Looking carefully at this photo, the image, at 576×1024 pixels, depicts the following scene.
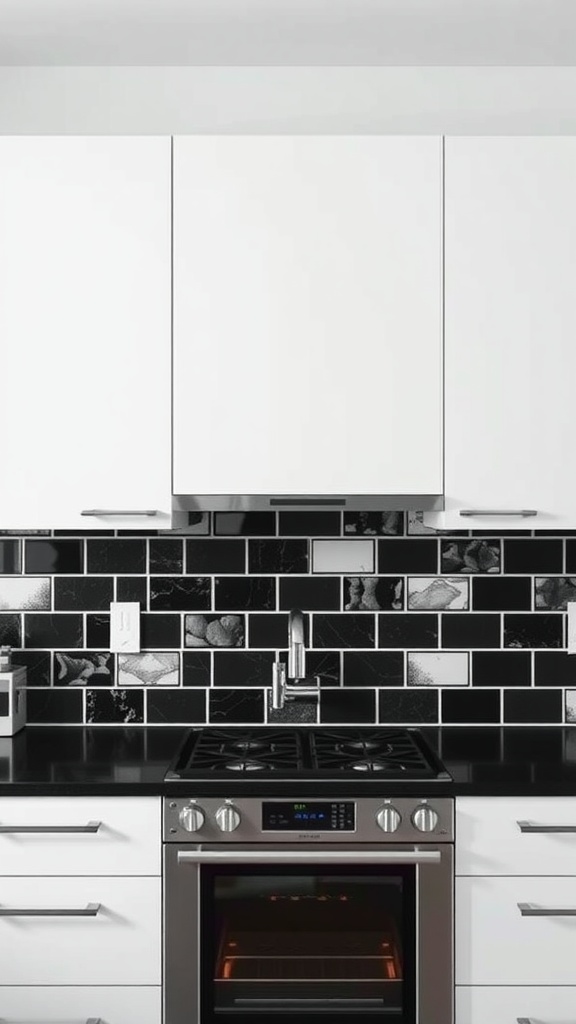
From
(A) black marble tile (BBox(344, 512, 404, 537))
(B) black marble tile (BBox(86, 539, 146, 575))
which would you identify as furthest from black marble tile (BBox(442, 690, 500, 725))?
(B) black marble tile (BBox(86, 539, 146, 575))

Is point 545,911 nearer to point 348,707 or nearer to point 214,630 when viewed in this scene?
point 348,707

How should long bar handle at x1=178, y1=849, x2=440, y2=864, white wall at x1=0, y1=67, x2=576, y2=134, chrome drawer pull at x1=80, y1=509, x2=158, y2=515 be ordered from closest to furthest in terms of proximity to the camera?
long bar handle at x1=178, y1=849, x2=440, y2=864
chrome drawer pull at x1=80, y1=509, x2=158, y2=515
white wall at x1=0, y1=67, x2=576, y2=134

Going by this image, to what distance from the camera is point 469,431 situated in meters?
2.44

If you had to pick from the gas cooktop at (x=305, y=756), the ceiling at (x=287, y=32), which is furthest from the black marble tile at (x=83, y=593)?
the ceiling at (x=287, y=32)

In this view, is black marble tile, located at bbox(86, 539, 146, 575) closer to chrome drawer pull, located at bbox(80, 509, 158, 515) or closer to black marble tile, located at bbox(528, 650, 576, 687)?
chrome drawer pull, located at bbox(80, 509, 158, 515)

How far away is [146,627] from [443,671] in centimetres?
86

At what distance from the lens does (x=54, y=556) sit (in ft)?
9.29

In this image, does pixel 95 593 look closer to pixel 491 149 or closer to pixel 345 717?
A: pixel 345 717

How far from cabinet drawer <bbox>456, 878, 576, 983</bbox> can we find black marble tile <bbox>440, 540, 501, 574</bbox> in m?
0.91

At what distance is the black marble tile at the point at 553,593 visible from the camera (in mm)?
2822

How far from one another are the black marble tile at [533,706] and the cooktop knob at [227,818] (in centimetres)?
97

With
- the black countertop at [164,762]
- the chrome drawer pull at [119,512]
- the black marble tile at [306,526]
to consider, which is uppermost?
the chrome drawer pull at [119,512]

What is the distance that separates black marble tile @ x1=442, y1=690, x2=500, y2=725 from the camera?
2.81 meters

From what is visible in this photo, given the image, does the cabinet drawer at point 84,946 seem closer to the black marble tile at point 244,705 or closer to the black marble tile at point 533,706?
the black marble tile at point 244,705
